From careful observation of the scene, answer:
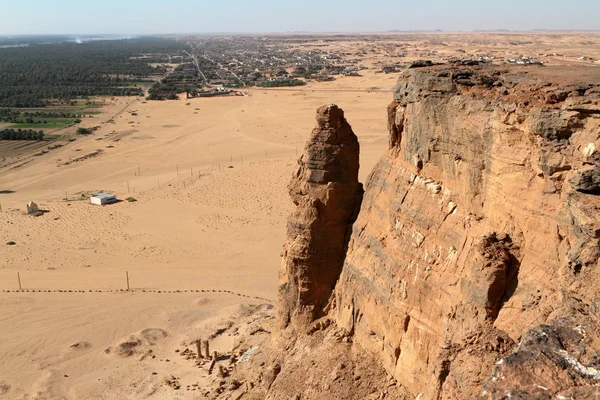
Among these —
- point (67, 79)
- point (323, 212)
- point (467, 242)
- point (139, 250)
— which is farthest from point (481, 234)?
point (67, 79)

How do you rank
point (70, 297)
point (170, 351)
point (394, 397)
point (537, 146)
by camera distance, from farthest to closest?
point (70, 297) → point (170, 351) → point (394, 397) → point (537, 146)

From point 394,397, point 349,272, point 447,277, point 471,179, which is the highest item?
point 471,179

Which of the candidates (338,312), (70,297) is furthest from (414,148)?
(70,297)

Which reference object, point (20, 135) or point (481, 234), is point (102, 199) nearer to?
point (20, 135)

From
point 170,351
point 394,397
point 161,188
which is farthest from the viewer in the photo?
point 161,188

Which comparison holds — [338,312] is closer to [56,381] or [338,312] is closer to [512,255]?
Answer: [512,255]

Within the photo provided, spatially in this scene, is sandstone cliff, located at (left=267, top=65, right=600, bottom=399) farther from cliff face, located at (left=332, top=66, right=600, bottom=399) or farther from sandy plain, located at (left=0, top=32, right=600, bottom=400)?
sandy plain, located at (left=0, top=32, right=600, bottom=400)

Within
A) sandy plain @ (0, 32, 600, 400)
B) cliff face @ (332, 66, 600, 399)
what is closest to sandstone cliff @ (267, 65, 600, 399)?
cliff face @ (332, 66, 600, 399)
